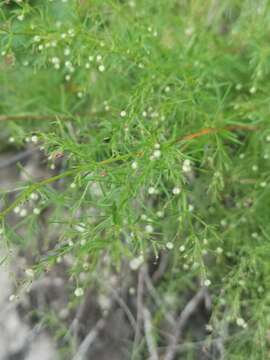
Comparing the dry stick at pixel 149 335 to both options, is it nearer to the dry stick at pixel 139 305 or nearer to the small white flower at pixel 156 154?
the dry stick at pixel 139 305

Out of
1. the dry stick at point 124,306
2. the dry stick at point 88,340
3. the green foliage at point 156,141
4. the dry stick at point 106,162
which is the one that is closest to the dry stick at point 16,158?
the green foliage at point 156,141

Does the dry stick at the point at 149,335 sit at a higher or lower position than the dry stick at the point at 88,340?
higher

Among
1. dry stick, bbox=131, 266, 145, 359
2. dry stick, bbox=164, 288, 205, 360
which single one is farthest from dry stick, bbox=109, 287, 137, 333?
dry stick, bbox=164, 288, 205, 360

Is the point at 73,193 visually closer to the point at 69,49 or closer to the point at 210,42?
the point at 69,49

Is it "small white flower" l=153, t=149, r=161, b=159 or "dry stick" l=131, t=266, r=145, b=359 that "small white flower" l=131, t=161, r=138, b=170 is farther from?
"dry stick" l=131, t=266, r=145, b=359

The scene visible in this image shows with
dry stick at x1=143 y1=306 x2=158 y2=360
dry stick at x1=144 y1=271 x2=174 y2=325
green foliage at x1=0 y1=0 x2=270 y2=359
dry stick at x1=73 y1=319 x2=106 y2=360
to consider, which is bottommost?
dry stick at x1=73 y1=319 x2=106 y2=360

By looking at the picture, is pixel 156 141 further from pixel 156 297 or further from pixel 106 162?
pixel 156 297
